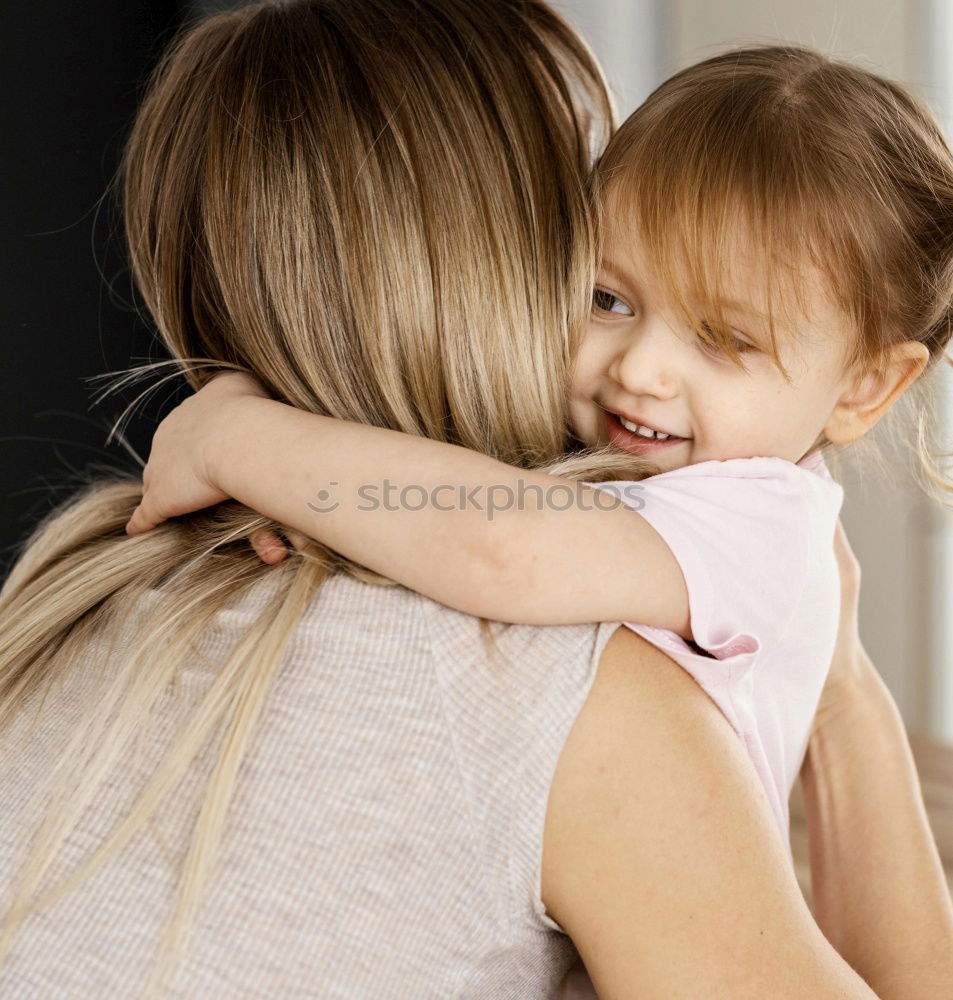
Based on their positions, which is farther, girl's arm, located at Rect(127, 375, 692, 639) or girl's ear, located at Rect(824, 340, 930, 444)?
girl's ear, located at Rect(824, 340, 930, 444)

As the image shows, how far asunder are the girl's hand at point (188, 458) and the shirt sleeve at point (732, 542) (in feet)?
1.10

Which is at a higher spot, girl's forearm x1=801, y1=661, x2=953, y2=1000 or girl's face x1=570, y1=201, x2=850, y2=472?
girl's face x1=570, y1=201, x2=850, y2=472

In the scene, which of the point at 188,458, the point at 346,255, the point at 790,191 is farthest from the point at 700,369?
the point at 188,458

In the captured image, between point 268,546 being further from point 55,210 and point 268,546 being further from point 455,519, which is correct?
point 55,210

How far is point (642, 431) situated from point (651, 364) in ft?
0.31

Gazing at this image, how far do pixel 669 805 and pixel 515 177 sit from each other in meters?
0.55

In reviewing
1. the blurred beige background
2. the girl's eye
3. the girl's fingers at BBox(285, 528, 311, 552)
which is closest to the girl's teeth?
the girl's eye

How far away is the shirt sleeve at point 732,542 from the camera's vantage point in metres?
0.83

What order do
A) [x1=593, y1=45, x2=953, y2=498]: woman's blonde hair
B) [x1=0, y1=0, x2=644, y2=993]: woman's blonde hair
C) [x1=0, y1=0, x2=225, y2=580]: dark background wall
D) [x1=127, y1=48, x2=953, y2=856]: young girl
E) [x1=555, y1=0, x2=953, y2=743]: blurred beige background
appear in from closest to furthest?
[x1=127, y1=48, x2=953, y2=856]: young girl < [x1=0, y1=0, x2=644, y2=993]: woman's blonde hair < [x1=593, y1=45, x2=953, y2=498]: woman's blonde hair < [x1=0, y1=0, x2=225, y2=580]: dark background wall < [x1=555, y1=0, x2=953, y2=743]: blurred beige background

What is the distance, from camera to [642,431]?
3.87 ft

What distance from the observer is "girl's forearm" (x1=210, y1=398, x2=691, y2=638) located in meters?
0.75

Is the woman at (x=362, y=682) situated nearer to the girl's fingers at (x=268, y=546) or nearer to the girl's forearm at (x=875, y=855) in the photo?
the girl's fingers at (x=268, y=546)

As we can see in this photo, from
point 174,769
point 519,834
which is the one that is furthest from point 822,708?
point 174,769

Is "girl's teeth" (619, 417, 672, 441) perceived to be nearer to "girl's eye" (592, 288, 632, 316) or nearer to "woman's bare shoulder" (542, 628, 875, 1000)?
"girl's eye" (592, 288, 632, 316)
